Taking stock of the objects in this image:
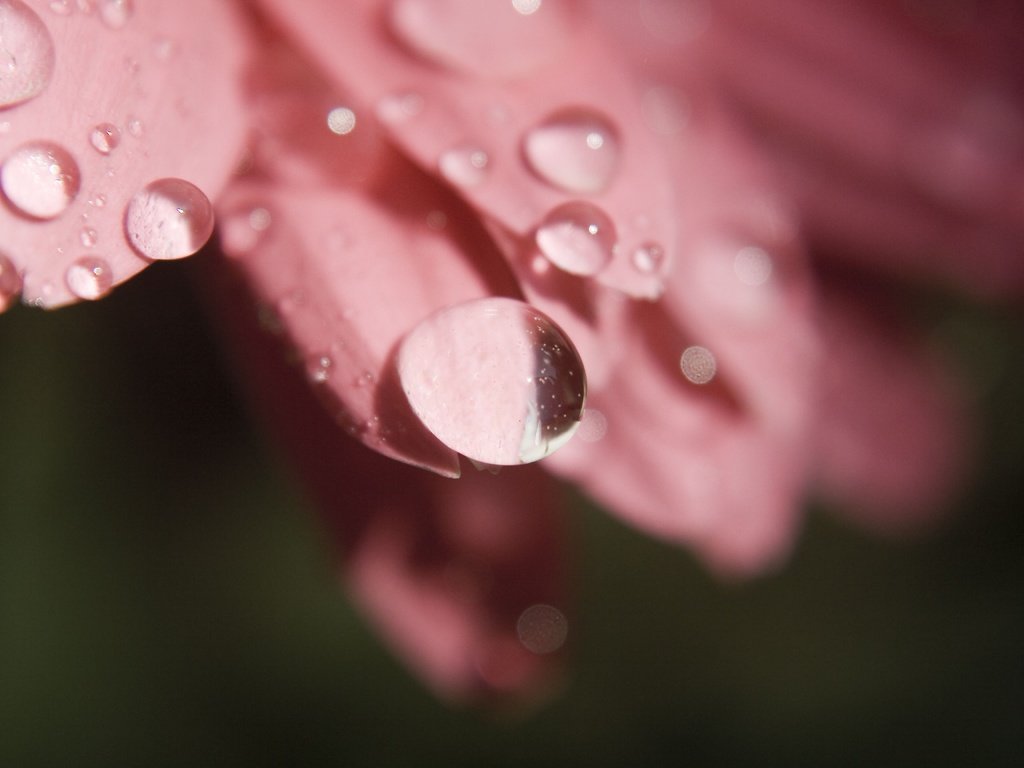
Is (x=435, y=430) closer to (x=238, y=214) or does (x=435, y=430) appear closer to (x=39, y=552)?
(x=238, y=214)

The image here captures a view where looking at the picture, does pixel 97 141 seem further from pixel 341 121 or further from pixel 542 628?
pixel 542 628

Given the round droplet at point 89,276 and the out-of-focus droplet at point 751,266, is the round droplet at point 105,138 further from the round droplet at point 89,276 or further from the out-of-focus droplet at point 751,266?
the out-of-focus droplet at point 751,266

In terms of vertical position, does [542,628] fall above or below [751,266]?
below

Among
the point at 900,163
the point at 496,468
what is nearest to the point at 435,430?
the point at 496,468

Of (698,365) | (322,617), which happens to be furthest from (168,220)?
(322,617)

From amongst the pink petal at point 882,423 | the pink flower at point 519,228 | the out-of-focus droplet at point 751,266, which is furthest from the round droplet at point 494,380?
the pink petal at point 882,423

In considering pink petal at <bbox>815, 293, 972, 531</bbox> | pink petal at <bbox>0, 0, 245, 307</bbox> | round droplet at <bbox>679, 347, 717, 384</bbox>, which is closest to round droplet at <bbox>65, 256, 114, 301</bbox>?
pink petal at <bbox>0, 0, 245, 307</bbox>
